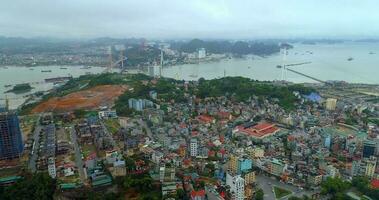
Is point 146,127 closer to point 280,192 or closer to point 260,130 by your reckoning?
point 260,130

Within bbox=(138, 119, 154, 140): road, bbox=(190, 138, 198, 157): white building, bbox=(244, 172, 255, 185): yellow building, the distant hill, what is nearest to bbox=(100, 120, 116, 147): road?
bbox=(138, 119, 154, 140): road

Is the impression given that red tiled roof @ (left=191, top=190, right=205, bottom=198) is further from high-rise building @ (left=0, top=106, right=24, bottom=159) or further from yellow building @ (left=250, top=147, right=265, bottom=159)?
high-rise building @ (left=0, top=106, right=24, bottom=159)

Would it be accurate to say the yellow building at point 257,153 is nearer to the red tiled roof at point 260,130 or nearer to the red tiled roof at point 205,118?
the red tiled roof at point 260,130

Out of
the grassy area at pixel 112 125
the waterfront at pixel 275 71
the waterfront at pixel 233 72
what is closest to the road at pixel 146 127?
the grassy area at pixel 112 125

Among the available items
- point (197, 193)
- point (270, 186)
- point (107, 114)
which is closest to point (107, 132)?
point (107, 114)

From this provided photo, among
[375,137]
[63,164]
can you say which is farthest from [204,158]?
[375,137]
